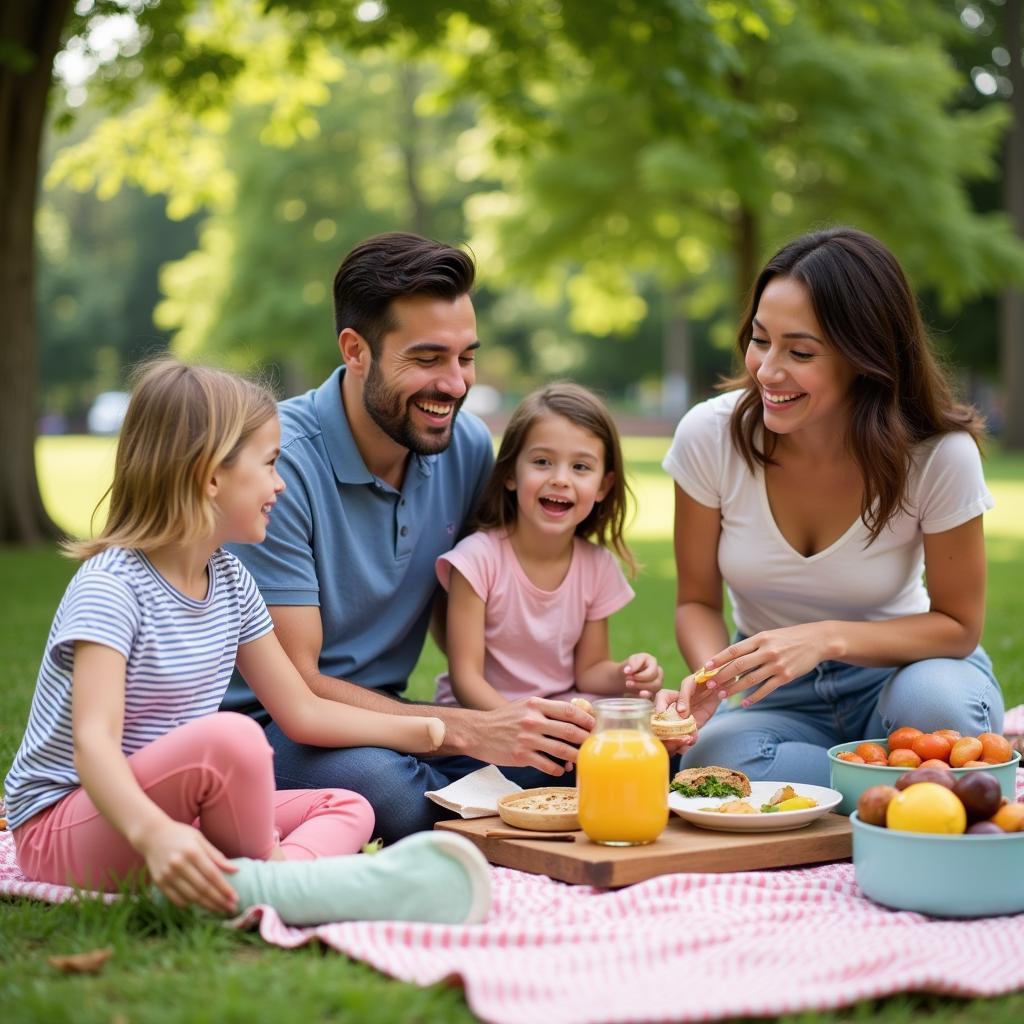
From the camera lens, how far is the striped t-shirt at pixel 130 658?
119 inches

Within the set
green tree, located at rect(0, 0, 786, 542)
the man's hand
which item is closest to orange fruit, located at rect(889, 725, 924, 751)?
the man's hand

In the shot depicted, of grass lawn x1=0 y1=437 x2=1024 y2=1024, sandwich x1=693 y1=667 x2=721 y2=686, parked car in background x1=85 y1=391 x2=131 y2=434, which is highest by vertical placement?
parked car in background x1=85 y1=391 x2=131 y2=434

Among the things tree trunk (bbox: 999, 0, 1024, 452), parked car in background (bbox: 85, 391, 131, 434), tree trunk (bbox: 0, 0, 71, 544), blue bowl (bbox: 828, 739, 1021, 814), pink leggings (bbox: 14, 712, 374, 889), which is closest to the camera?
pink leggings (bbox: 14, 712, 374, 889)

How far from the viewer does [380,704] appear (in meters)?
3.91

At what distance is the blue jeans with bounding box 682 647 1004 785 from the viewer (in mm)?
3777

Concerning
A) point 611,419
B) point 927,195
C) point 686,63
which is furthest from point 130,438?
point 927,195

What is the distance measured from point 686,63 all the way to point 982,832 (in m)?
8.91

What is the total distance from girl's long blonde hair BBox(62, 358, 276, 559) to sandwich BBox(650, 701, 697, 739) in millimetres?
1226

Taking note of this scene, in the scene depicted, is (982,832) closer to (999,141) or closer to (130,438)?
(130,438)

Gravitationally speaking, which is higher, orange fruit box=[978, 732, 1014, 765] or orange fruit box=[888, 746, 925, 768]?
orange fruit box=[978, 732, 1014, 765]

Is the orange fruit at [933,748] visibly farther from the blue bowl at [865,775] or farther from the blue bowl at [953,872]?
the blue bowl at [953,872]

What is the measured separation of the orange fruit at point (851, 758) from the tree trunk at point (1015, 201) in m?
24.2

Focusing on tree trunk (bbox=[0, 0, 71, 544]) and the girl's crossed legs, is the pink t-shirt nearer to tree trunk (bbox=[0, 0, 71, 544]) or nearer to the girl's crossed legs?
the girl's crossed legs

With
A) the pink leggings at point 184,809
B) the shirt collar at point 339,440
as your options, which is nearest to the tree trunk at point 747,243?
the shirt collar at point 339,440
